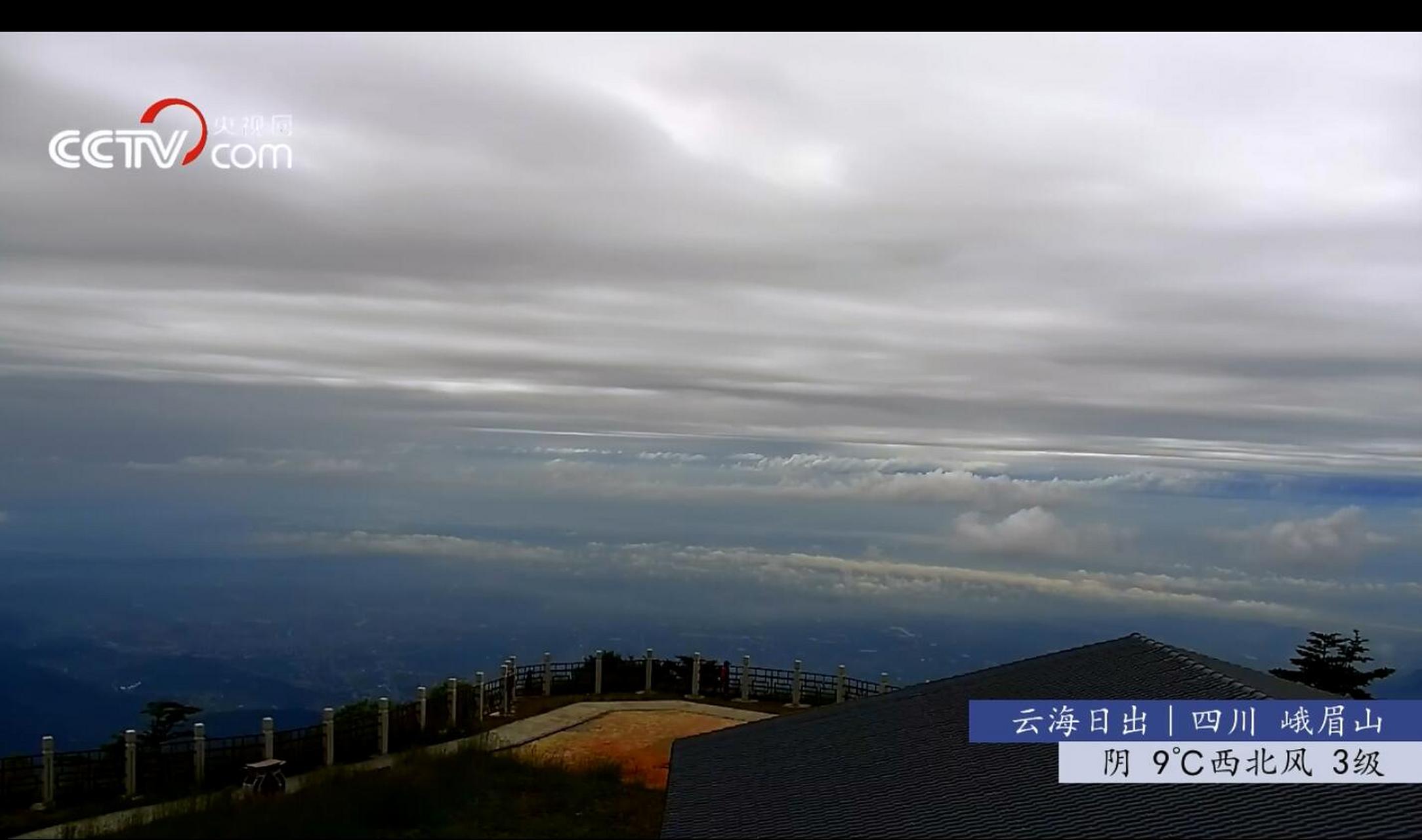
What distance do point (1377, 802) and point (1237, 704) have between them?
5.93 feet

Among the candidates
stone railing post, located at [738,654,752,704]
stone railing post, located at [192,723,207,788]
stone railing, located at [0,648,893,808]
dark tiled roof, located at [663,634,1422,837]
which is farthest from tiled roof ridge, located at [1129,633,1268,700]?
stone railing post, located at [192,723,207,788]

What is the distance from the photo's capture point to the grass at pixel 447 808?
497 inches

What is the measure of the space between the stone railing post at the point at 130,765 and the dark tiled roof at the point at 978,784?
11.3 m

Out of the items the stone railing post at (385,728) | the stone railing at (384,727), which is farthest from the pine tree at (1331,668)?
the stone railing post at (385,728)

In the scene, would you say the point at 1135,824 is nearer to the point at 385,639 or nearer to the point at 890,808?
the point at 890,808

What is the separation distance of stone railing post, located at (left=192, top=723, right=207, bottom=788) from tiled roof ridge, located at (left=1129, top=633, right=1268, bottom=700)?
17.4 m

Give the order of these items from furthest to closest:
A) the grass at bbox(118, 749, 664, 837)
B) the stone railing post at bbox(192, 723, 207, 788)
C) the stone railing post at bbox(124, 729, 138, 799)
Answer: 1. the stone railing post at bbox(192, 723, 207, 788)
2. the stone railing post at bbox(124, 729, 138, 799)
3. the grass at bbox(118, 749, 664, 837)

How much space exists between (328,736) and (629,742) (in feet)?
21.5

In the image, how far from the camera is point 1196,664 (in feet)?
37.7

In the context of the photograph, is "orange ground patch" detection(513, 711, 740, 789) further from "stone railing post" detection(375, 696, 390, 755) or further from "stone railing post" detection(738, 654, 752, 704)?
"stone railing post" detection(375, 696, 390, 755)

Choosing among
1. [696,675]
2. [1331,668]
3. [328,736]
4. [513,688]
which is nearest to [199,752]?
[328,736]

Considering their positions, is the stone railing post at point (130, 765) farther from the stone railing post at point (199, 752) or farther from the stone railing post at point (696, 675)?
the stone railing post at point (696, 675)

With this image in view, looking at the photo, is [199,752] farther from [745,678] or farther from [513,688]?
[745,678]

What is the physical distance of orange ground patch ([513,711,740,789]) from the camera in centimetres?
1825
